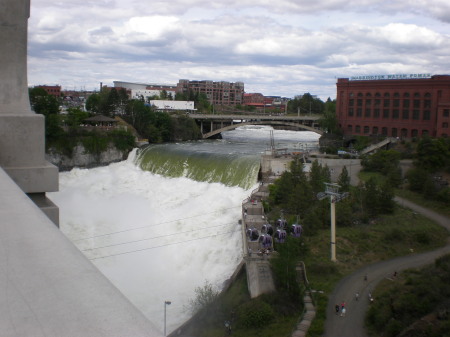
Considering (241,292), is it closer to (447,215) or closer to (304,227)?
(304,227)

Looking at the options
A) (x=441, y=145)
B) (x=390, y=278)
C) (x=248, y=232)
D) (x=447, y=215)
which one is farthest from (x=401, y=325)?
(x=441, y=145)

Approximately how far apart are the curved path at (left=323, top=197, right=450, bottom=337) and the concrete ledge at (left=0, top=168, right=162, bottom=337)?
1198 centimetres

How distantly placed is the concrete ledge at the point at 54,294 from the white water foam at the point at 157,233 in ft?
44.2

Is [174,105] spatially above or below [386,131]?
above

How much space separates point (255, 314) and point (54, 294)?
13.1 m

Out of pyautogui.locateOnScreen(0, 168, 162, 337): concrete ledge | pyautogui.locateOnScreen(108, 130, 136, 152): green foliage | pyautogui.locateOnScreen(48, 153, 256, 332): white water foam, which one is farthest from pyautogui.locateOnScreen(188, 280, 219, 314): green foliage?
pyautogui.locateOnScreen(108, 130, 136, 152): green foliage

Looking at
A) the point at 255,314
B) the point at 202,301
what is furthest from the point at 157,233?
the point at 255,314

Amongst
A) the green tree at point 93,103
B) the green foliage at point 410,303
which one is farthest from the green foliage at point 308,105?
the green foliage at point 410,303

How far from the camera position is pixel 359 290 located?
51.9ft

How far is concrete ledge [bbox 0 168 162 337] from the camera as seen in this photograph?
5.83 feet

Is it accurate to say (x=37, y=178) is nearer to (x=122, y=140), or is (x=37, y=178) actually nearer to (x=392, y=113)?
(x=122, y=140)

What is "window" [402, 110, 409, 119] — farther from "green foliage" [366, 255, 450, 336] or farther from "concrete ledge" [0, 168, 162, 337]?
"concrete ledge" [0, 168, 162, 337]

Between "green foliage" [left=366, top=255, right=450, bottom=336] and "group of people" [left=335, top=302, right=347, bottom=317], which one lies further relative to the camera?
"group of people" [left=335, top=302, right=347, bottom=317]

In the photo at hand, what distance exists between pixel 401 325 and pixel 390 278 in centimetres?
383
